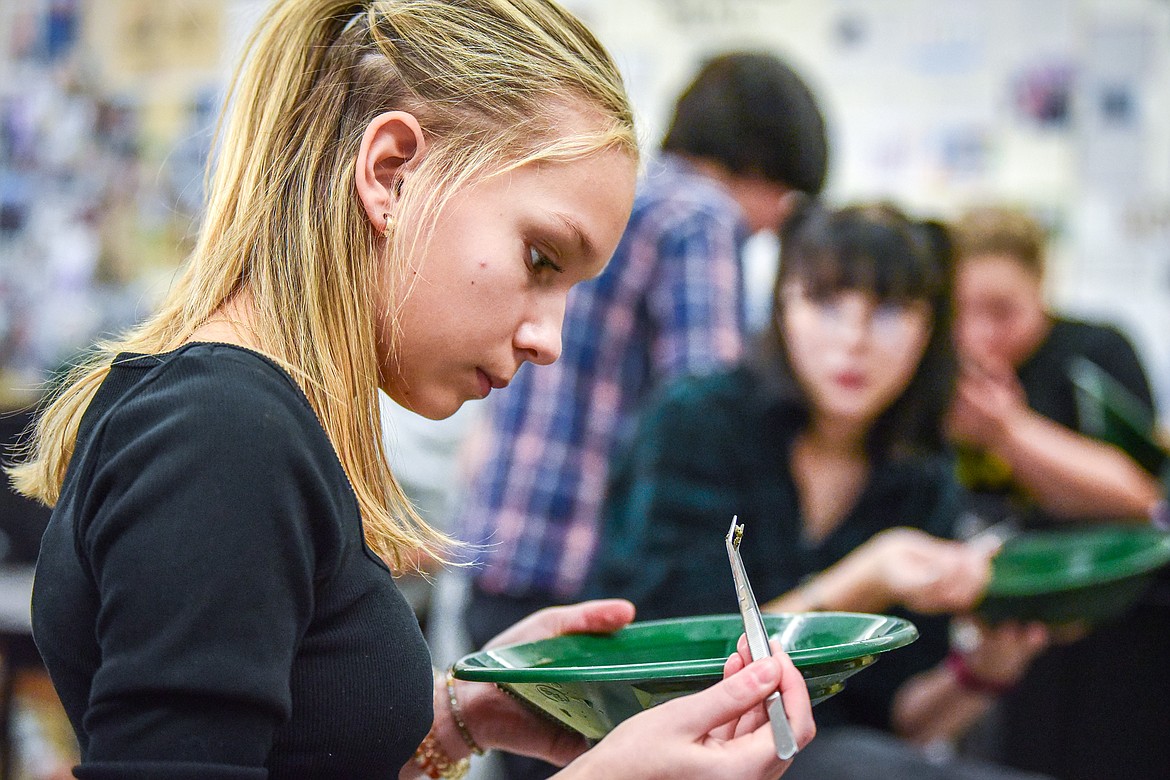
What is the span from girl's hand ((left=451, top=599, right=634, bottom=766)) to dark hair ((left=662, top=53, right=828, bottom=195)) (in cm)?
95

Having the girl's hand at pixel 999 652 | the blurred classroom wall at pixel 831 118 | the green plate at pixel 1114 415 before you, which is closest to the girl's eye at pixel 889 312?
the girl's hand at pixel 999 652

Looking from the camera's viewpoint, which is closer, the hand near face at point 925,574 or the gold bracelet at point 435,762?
the gold bracelet at point 435,762

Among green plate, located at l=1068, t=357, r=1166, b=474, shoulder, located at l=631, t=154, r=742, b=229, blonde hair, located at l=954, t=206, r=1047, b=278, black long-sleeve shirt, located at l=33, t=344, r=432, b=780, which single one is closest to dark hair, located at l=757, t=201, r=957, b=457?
shoulder, located at l=631, t=154, r=742, b=229

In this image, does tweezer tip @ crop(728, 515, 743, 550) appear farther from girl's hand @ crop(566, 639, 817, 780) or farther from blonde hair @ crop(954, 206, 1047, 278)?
blonde hair @ crop(954, 206, 1047, 278)

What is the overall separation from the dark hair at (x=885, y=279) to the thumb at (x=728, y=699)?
0.89 m

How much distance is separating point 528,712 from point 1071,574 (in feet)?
2.79

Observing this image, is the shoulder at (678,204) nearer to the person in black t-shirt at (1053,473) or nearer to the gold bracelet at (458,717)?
the person in black t-shirt at (1053,473)

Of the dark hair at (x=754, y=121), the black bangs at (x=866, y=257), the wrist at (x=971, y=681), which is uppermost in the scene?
the dark hair at (x=754, y=121)

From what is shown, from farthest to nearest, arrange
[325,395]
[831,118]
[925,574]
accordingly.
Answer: [831,118], [925,574], [325,395]

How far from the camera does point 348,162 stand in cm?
62

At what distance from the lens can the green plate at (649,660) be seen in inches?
22.2

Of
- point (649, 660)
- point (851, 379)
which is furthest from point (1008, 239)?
point (649, 660)

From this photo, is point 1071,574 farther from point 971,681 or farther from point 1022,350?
point 1022,350

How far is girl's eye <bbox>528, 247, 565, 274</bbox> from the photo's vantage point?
2.01 ft
